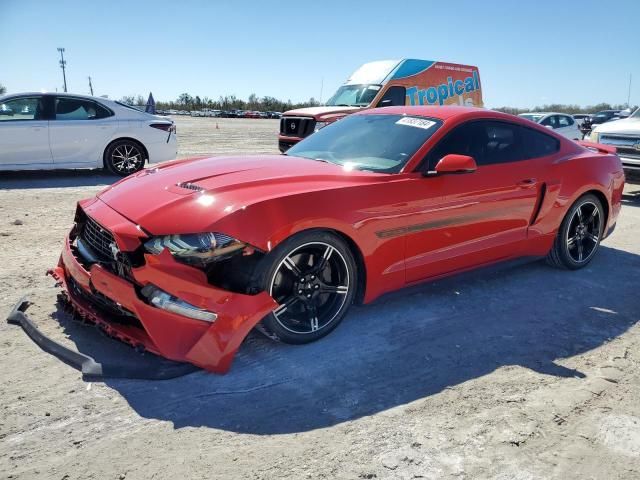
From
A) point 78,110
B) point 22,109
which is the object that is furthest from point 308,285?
point 22,109

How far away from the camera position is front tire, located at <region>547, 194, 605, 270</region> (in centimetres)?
510

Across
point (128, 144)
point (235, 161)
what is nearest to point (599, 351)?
point (235, 161)

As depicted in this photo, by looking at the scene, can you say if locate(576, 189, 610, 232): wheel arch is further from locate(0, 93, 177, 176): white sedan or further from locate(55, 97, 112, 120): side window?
locate(55, 97, 112, 120): side window

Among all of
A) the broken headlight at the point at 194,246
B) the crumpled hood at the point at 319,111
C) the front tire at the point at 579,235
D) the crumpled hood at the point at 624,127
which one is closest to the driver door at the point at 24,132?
the crumpled hood at the point at 319,111

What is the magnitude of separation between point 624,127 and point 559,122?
21.5 feet

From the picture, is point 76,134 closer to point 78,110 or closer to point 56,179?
point 78,110

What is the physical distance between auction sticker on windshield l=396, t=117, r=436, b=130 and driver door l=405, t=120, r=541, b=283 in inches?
7.2

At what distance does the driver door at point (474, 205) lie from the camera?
12.7 feet

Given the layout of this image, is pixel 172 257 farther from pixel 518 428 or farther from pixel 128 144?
pixel 128 144

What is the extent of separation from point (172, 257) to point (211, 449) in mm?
1029

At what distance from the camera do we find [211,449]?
2449 millimetres

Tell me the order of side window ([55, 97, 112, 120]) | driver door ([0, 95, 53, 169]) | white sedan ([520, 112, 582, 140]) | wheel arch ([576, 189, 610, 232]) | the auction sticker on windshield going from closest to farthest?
the auction sticker on windshield → wheel arch ([576, 189, 610, 232]) → driver door ([0, 95, 53, 169]) → side window ([55, 97, 112, 120]) → white sedan ([520, 112, 582, 140])

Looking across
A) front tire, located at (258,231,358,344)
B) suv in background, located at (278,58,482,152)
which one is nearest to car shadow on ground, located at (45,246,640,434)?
front tire, located at (258,231,358,344)

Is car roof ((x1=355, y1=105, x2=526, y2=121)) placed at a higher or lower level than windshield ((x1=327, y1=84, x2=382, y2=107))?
lower
